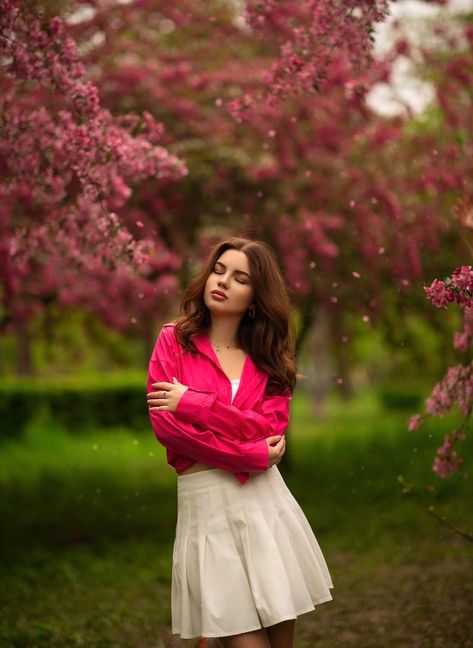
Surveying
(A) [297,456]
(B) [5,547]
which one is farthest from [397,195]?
(B) [5,547]

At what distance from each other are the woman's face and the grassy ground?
153 cm

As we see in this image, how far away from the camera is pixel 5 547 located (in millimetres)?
6227

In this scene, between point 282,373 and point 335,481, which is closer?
point 282,373

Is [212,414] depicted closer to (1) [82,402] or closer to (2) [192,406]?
(2) [192,406]

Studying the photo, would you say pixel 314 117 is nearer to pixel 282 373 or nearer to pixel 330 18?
pixel 330 18

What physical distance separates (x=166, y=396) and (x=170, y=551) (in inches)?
137

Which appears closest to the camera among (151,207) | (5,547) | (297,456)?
(5,547)

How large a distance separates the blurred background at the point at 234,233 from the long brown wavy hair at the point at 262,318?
900 millimetres

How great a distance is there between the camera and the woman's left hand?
111 inches

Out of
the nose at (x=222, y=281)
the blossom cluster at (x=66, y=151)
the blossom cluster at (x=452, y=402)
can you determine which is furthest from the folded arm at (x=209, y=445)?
the blossom cluster at (x=66, y=151)

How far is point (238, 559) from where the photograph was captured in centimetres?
280

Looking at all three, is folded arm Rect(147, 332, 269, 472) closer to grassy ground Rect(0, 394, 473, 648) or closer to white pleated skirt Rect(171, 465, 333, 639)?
white pleated skirt Rect(171, 465, 333, 639)

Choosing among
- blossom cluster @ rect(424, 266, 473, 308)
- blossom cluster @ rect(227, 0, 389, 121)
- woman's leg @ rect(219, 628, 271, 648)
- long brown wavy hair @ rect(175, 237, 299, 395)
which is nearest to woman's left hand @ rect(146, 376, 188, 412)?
long brown wavy hair @ rect(175, 237, 299, 395)

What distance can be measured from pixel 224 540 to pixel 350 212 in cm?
524
